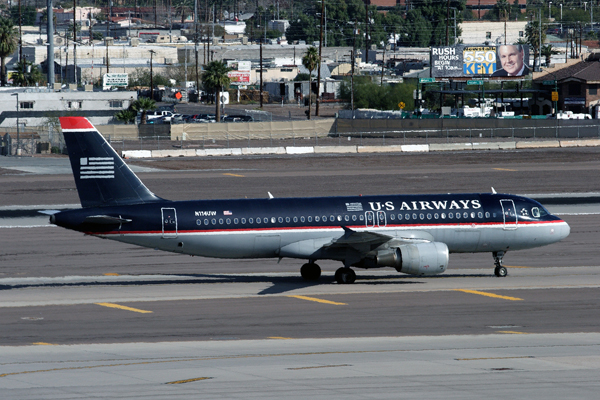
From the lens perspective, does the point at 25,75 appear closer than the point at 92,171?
No

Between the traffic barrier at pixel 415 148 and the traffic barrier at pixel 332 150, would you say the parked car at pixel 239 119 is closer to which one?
the traffic barrier at pixel 332 150

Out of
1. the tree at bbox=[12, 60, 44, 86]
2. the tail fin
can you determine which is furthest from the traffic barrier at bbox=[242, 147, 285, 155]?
the tree at bbox=[12, 60, 44, 86]

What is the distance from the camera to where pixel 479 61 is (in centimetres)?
12938

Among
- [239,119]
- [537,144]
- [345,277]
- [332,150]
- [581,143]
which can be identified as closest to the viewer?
[345,277]

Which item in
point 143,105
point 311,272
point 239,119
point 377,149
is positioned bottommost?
point 311,272

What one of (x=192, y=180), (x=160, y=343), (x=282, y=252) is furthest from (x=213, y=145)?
(x=160, y=343)

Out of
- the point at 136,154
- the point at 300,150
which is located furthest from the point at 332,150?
the point at 136,154

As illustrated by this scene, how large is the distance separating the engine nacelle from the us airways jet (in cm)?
4

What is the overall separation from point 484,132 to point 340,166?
35147 millimetres

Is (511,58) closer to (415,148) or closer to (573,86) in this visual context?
(573,86)

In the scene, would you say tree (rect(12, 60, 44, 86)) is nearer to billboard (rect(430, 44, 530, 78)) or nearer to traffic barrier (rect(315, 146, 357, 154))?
traffic barrier (rect(315, 146, 357, 154))

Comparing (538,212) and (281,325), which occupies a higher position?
(538,212)

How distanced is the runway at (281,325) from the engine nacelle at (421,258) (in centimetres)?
98

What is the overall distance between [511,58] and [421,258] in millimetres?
99847
